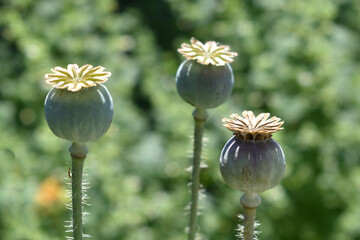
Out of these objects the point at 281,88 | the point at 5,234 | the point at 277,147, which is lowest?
the point at 277,147

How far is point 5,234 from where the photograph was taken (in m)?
2.18

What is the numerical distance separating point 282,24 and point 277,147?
Answer: 2.31 metres

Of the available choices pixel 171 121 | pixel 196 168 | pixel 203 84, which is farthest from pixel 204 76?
pixel 171 121

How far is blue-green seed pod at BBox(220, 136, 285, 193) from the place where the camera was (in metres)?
0.78

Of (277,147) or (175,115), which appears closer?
(277,147)

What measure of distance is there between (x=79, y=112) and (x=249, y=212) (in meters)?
0.24

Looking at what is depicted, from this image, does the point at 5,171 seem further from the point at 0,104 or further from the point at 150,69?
the point at 150,69

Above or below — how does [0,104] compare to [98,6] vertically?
below

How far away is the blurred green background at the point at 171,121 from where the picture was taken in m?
2.42

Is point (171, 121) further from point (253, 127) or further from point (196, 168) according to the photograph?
point (253, 127)

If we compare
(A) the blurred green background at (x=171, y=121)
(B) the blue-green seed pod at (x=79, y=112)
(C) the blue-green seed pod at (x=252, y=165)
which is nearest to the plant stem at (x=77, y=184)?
(B) the blue-green seed pod at (x=79, y=112)

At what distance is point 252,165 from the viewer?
0.78 meters

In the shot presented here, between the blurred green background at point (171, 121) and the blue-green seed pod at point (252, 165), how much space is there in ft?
5.05

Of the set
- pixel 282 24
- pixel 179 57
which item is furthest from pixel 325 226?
pixel 179 57
